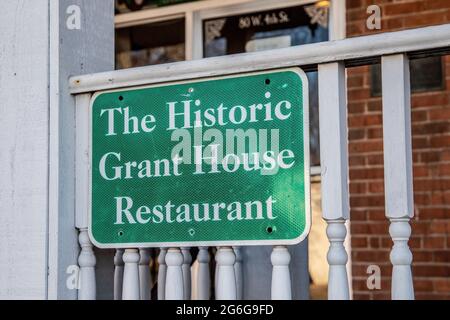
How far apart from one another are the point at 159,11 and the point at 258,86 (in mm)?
3535

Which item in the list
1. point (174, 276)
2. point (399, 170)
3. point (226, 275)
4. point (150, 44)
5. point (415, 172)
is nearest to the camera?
point (399, 170)

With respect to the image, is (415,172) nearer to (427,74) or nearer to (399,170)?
(427,74)

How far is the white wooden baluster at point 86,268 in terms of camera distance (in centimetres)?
297

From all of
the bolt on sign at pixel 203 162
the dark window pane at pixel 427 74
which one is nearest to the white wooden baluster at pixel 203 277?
the bolt on sign at pixel 203 162

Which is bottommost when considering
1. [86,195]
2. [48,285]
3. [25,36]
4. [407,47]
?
[48,285]

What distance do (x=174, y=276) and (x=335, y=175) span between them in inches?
29.4

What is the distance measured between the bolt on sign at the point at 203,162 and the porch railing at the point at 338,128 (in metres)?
0.06

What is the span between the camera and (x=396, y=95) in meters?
2.48

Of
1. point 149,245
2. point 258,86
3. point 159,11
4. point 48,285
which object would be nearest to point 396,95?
point 258,86

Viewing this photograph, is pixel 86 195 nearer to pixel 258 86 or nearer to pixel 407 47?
pixel 258 86

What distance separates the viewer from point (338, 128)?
257 cm

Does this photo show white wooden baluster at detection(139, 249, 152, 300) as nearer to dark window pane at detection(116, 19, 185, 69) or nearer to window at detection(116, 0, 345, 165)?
window at detection(116, 0, 345, 165)

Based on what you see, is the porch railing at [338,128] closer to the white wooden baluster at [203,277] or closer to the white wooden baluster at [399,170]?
the white wooden baluster at [399,170]

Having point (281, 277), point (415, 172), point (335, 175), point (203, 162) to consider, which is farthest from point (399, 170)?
point (415, 172)
